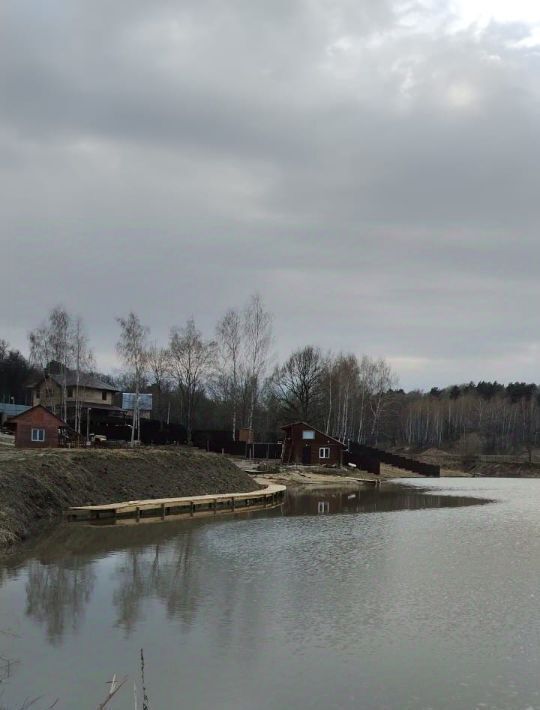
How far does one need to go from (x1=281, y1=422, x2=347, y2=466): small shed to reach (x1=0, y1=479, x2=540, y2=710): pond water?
3874 centimetres

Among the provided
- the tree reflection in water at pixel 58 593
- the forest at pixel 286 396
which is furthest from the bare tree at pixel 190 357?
the tree reflection in water at pixel 58 593

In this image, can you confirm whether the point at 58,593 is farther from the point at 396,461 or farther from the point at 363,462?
the point at 396,461

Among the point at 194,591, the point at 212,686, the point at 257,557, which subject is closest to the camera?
the point at 212,686

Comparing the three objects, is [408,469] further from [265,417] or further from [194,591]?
[194,591]

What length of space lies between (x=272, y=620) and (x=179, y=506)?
18449 millimetres

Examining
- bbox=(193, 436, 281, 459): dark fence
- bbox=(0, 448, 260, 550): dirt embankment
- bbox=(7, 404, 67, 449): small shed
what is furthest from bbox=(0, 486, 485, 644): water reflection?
bbox=(193, 436, 281, 459): dark fence

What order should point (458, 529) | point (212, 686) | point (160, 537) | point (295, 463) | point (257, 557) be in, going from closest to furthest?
point (212, 686) → point (257, 557) → point (160, 537) → point (458, 529) → point (295, 463)

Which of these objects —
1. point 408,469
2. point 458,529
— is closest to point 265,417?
point 408,469

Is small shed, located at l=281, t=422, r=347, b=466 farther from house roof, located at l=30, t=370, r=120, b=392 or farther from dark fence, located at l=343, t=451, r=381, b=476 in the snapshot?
house roof, located at l=30, t=370, r=120, b=392

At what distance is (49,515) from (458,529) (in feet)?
50.9

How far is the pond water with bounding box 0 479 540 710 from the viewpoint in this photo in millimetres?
8859

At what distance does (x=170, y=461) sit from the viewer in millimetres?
34875

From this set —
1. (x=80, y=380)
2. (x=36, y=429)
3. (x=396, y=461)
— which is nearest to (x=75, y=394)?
(x=80, y=380)

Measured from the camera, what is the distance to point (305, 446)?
62.1 meters
